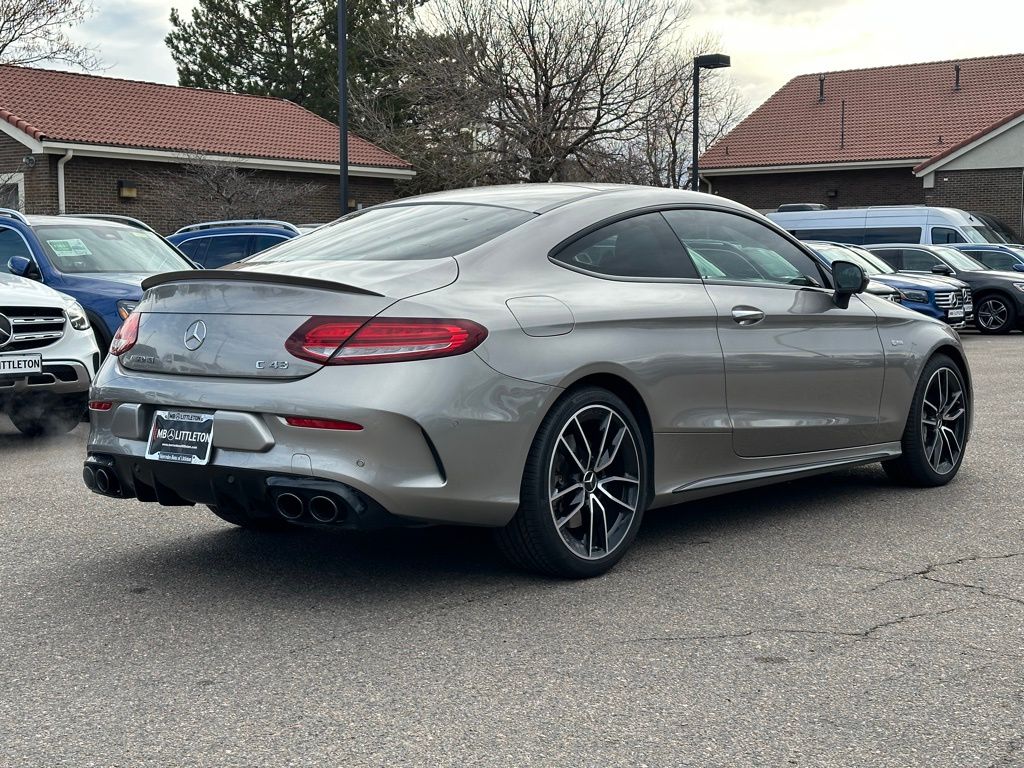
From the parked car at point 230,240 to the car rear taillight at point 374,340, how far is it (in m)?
14.2

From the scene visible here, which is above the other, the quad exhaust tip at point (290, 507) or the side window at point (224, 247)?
the side window at point (224, 247)

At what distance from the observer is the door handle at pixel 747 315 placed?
5.69 m

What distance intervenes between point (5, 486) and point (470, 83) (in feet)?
93.9

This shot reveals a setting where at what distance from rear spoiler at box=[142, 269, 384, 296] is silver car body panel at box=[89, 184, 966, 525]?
1 cm

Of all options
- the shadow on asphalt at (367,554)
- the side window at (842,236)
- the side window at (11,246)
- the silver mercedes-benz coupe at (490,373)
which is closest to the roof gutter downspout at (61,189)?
the side window at (842,236)

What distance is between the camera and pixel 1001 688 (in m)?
3.80

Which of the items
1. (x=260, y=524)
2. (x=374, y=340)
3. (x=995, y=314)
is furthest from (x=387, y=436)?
(x=995, y=314)

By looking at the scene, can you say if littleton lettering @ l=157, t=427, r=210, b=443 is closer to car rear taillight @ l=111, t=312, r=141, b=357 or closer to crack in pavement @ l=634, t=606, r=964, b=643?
car rear taillight @ l=111, t=312, r=141, b=357

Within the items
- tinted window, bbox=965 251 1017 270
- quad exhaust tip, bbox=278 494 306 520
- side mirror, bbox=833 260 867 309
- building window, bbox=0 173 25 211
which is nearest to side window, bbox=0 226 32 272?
side mirror, bbox=833 260 867 309

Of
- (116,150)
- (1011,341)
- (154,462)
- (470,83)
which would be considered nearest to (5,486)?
(154,462)

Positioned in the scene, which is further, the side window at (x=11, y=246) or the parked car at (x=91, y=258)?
the side window at (x=11, y=246)

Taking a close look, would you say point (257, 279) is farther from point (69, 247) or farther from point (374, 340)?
point (69, 247)

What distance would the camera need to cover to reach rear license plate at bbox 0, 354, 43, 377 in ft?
28.2

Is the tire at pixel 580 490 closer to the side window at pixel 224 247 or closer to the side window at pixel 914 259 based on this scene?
the side window at pixel 224 247
